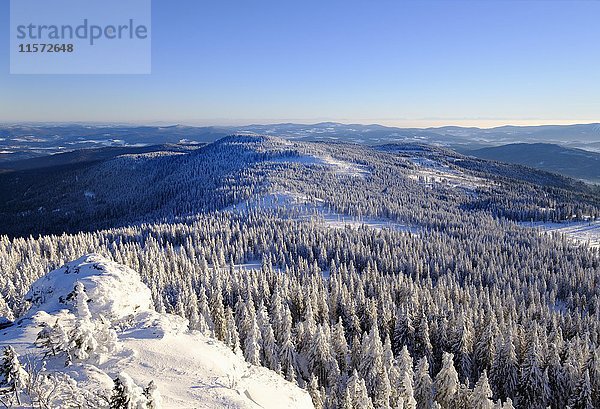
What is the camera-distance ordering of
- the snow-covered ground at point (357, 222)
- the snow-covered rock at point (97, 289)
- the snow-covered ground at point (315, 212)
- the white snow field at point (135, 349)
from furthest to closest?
the snow-covered ground at point (315, 212), the snow-covered ground at point (357, 222), the snow-covered rock at point (97, 289), the white snow field at point (135, 349)

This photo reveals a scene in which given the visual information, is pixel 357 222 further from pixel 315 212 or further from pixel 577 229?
pixel 577 229

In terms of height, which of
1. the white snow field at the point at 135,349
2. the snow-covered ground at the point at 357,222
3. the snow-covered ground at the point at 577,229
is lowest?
the snow-covered ground at the point at 577,229

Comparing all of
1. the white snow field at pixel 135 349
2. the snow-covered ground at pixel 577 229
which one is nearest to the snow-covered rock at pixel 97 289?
the white snow field at pixel 135 349

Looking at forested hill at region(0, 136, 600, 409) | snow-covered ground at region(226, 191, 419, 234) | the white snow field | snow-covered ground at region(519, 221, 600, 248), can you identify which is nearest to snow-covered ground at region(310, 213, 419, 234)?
snow-covered ground at region(226, 191, 419, 234)

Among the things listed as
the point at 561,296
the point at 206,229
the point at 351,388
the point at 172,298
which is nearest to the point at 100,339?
the point at 351,388

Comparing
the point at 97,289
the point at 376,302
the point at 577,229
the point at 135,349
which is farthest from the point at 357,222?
the point at 135,349

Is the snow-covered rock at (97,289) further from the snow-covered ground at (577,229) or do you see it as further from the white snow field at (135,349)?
the snow-covered ground at (577,229)
